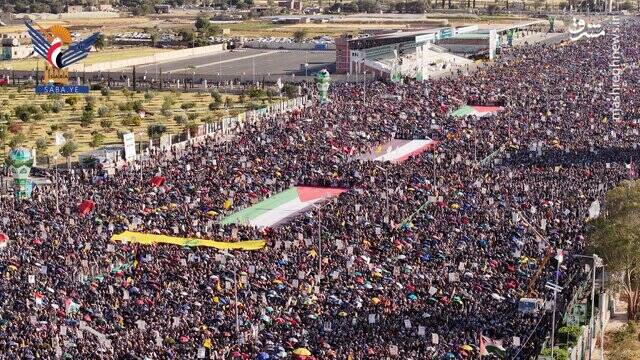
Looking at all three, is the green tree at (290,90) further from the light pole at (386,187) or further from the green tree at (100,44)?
the green tree at (100,44)

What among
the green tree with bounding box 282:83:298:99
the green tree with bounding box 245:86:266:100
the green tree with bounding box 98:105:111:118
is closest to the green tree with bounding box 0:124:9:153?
the green tree with bounding box 98:105:111:118

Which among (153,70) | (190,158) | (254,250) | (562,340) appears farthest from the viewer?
(153,70)

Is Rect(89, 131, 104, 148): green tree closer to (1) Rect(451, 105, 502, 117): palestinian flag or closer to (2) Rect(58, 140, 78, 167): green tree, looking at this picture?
(2) Rect(58, 140, 78, 167): green tree

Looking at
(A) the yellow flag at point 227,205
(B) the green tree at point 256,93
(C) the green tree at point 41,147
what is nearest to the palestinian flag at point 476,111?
(B) the green tree at point 256,93

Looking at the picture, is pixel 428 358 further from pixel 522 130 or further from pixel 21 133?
pixel 21 133

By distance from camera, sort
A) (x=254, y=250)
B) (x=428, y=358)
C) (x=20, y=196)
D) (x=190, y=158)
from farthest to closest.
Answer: (x=190, y=158) → (x=20, y=196) → (x=254, y=250) → (x=428, y=358)

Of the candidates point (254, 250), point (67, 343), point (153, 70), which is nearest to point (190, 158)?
point (254, 250)

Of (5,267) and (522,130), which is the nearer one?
(5,267)
